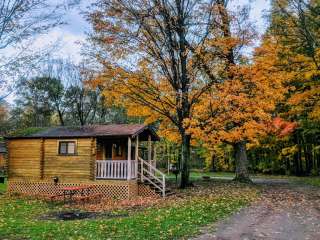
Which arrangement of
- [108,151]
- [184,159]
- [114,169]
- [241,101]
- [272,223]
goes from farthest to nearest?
[108,151] → [184,159] → [114,169] → [241,101] → [272,223]

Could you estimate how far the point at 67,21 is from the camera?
11.5 metres

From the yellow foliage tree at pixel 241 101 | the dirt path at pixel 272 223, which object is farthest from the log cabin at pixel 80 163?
the dirt path at pixel 272 223

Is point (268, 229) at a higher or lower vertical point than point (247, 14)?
lower

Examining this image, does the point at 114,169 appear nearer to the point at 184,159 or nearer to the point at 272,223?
the point at 184,159

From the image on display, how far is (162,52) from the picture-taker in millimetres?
21766

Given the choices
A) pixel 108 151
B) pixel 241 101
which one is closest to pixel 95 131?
pixel 108 151

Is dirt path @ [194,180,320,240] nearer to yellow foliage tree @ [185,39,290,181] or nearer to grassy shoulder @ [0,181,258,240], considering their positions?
grassy shoulder @ [0,181,258,240]

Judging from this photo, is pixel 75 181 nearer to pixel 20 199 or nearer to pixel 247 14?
pixel 20 199

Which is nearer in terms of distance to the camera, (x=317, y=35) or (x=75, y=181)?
(x=317, y=35)

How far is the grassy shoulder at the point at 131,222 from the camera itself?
10.6 meters

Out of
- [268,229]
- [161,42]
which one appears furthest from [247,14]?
[268,229]

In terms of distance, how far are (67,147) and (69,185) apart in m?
2.32

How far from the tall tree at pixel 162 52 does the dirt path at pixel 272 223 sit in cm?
754

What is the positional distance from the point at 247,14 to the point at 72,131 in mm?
12921
